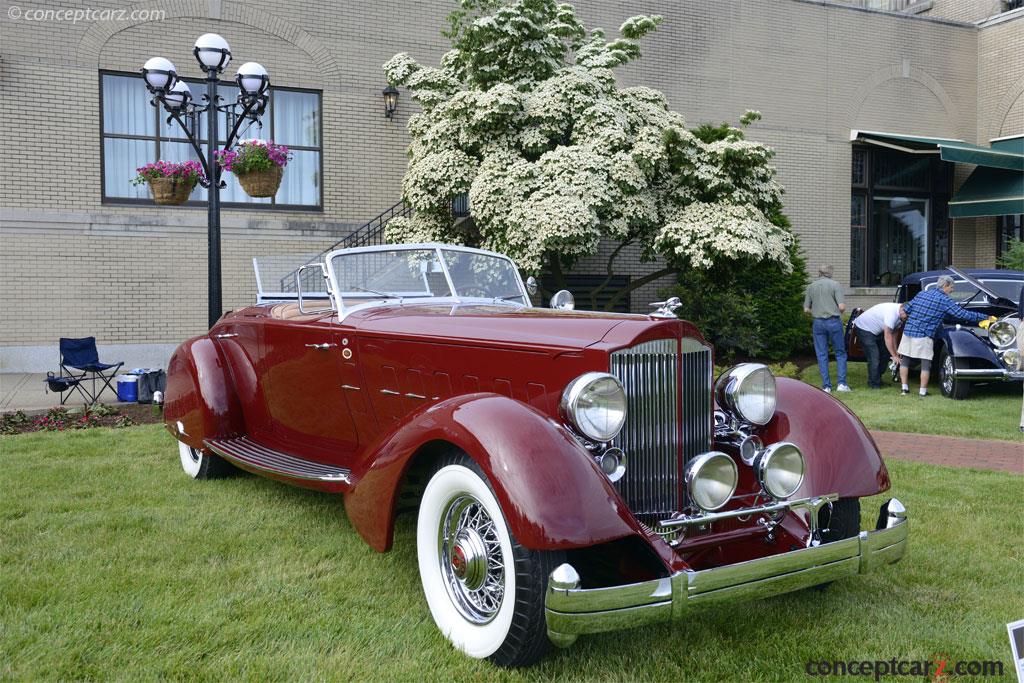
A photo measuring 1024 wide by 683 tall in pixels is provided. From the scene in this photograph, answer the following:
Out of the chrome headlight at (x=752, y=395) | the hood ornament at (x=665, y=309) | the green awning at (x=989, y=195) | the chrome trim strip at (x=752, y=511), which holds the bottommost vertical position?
the chrome trim strip at (x=752, y=511)

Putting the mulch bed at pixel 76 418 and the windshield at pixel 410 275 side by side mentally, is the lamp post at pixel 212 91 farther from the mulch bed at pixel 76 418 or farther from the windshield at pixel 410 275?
the windshield at pixel 410 275

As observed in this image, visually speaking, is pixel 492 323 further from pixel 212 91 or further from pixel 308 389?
pixel 212 91

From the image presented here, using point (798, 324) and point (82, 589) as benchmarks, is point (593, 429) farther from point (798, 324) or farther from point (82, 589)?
point (798, 324)

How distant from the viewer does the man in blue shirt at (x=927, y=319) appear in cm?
963

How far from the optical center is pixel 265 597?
3297mm

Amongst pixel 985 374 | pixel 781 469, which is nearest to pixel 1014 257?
pixel 985 374

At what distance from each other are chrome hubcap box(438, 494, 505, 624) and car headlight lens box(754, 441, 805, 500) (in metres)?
1.12

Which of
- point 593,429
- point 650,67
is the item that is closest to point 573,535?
Result: point 593,429

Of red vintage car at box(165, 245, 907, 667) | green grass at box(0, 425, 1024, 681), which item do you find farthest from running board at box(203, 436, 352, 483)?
green grass at box(0, 425, 1024, 681)

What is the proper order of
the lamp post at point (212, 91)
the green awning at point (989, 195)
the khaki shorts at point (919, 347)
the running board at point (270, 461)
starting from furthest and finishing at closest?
1. the green awning at point (989, 195)
2. the khaki shorts at point (919, 347)
3. the lamp post at point (212, 91)
4. the running board at point (270, 461)

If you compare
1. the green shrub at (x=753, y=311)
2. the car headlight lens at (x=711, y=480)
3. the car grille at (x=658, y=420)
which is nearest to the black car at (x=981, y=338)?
the green shrub at (x=753, y=311)

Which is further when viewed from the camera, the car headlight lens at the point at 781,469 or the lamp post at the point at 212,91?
the lamp post at the point at 212,91

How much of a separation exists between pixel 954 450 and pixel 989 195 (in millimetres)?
12769

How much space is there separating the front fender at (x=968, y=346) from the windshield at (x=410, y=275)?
7164 mm
